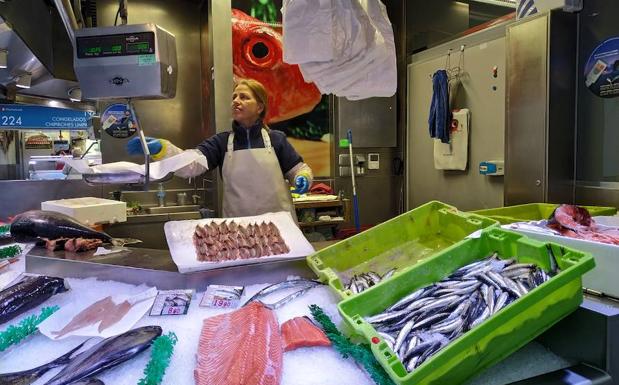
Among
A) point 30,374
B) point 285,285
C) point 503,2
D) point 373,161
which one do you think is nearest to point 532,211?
point 285,285

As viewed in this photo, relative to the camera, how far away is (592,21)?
3166mm

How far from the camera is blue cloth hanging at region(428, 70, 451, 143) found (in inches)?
163

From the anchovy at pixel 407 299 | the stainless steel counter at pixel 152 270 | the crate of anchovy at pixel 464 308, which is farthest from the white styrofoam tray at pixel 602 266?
the stainless steel counter at pixel 152 270

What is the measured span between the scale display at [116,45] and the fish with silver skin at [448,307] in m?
1.29

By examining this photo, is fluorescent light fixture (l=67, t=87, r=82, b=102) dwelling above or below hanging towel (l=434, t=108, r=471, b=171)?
above

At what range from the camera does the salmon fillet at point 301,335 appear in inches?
40.7

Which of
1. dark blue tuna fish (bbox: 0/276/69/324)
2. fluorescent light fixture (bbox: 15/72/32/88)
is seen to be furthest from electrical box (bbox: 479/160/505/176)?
fluorescent light fixture (bbox: 15/72/32/88)

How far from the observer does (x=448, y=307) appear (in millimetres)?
1009

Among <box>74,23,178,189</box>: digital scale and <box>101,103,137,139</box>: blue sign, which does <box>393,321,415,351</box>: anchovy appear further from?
<box>101,103,137,139</box>: blue sign

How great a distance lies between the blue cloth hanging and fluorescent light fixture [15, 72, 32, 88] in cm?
338

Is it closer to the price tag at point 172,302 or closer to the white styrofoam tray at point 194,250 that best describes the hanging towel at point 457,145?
the white styrofoam tray at point 194,250

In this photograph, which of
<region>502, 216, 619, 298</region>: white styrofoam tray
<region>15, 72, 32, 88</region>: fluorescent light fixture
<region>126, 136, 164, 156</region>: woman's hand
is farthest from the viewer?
<region>15, 72, 32, 88</region>: fluorescent light fixture

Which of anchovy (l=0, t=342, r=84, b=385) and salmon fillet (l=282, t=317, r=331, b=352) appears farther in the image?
salmon fillet (l=282, t=317, r=331, b=352)

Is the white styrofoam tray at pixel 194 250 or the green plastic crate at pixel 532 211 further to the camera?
the green plastic crate at pixel 532 211
